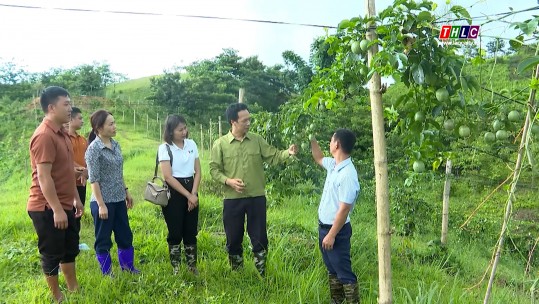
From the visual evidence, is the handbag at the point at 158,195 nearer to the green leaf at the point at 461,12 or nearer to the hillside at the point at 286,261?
the hillside at the point at 286,261

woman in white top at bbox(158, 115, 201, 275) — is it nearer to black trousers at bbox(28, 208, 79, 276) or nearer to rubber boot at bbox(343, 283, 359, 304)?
black trousers at bbox(28, 208, 79, 276)

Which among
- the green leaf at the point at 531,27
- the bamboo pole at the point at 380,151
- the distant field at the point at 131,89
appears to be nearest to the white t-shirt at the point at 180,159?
the bamboo pole at the point at 380,151

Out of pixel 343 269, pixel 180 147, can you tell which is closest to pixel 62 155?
pixel 180 147

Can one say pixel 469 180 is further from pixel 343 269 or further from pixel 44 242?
pixel 44 242

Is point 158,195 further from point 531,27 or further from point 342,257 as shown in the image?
point 531,27

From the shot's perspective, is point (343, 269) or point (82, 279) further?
point (82, 279)

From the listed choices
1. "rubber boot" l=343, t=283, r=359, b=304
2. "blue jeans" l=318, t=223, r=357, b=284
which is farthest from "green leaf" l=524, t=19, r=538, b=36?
"rubber boot" l=343, t=283, r=359, b=304

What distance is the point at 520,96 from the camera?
5.78 feet

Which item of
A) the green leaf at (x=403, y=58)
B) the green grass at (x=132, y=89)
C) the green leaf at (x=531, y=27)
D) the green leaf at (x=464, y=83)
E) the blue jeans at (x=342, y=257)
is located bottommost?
the blue jeans at (x=342, y=257)

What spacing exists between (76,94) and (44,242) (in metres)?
22.8

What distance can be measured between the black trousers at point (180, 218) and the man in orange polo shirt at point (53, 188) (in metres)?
0.73

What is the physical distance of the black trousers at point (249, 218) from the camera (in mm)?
3406

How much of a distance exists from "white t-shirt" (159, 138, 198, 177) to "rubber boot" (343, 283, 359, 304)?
4.92 ft

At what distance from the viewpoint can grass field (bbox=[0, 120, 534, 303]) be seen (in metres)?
3.03
